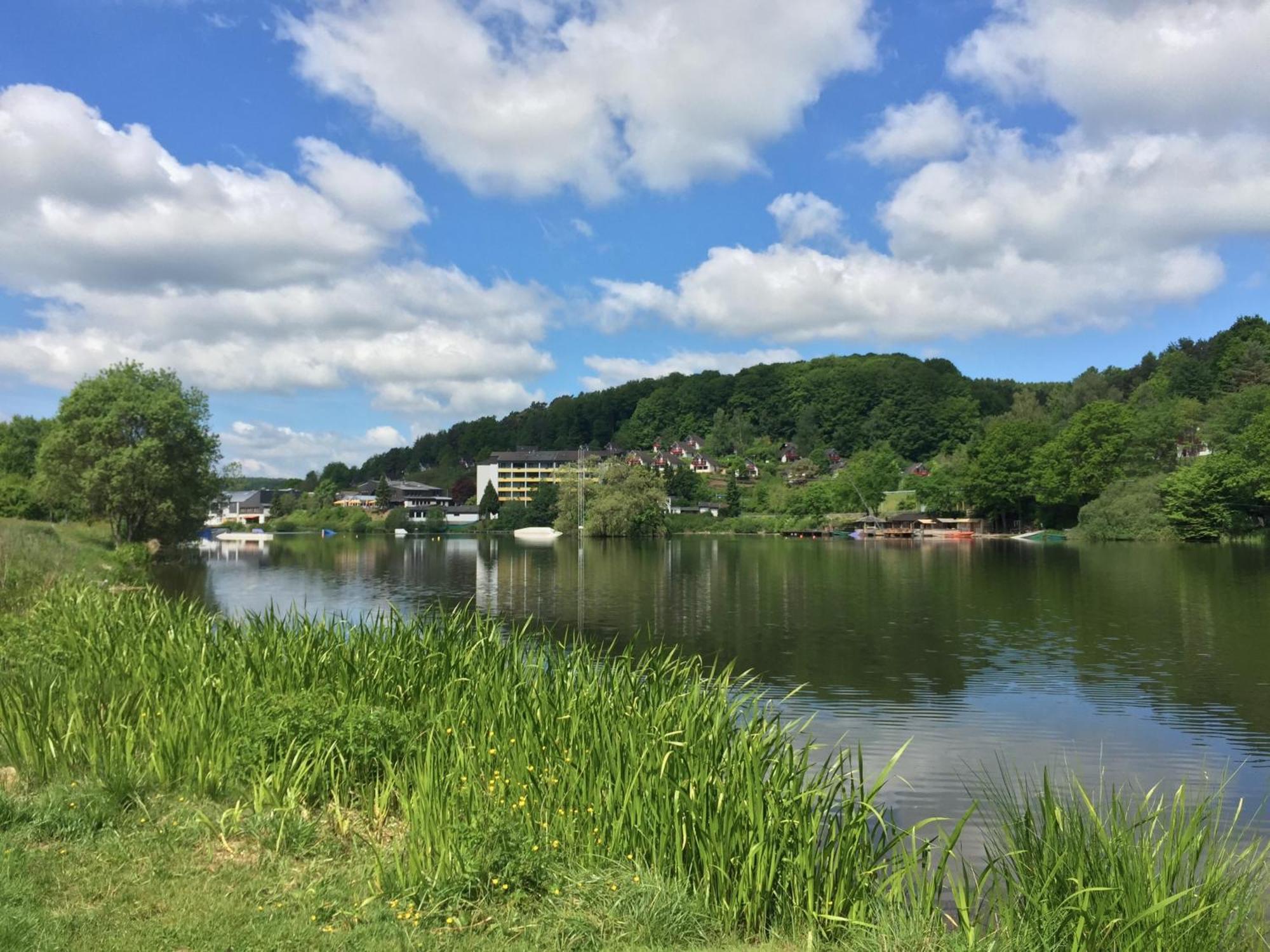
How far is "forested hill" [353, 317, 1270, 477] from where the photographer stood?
11438cm

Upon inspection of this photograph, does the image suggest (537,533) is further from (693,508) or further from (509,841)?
(509,841)

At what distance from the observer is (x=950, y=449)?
138875 millimetres

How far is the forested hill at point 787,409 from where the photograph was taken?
489ft

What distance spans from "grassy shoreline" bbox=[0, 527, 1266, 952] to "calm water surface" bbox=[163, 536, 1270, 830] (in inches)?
Result: 101

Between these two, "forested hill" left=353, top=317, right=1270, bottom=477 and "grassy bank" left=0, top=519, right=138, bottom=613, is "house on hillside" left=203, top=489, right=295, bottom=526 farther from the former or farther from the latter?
"grassy bank" left=0, top=519, right=138, bottom=613

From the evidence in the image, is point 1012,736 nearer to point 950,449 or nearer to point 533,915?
point 533,915

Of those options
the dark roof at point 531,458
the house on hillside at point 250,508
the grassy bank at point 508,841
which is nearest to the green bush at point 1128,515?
the grassy bank at point 508,841

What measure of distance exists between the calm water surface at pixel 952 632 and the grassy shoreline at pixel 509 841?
2560 millimetres

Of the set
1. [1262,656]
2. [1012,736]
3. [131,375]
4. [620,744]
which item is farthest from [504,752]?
[131,375]

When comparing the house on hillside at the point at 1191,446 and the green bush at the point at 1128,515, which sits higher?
the house on hillside at the point at 1191,446

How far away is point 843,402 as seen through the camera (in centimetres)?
15850

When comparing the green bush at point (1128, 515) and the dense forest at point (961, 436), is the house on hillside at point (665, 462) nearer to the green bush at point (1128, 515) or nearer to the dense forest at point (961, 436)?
the dense forest at point (961, 436)

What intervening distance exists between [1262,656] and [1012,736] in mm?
9332

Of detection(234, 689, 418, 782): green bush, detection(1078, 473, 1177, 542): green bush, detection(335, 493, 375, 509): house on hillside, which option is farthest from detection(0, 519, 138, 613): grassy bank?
detection(335, 493, 375, 509): house on hillside
